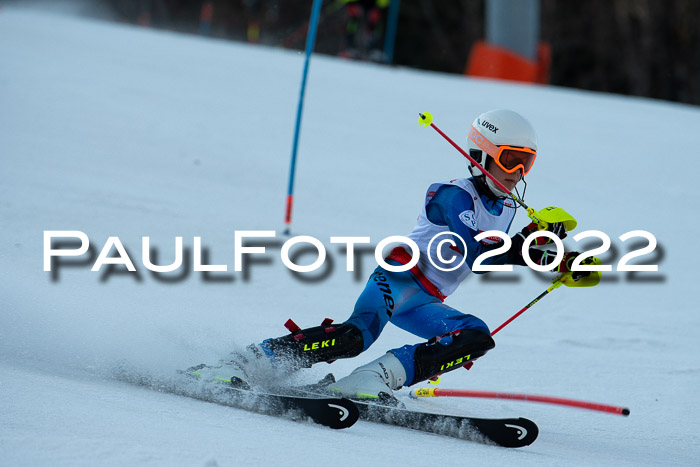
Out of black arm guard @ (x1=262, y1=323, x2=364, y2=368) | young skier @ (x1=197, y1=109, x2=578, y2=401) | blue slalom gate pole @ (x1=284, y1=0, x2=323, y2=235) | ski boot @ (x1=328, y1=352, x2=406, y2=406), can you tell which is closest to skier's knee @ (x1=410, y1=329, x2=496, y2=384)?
young skier @ (x1=197, y1=109, x2=578, y2=401)

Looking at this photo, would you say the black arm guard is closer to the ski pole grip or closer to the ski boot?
the ski boot

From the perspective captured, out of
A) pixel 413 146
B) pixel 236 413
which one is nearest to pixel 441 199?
pixel 236 413

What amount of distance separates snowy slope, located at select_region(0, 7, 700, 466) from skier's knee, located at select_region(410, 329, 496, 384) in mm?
339

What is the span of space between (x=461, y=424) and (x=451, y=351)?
1.01 ft

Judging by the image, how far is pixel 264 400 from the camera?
11.9 feet

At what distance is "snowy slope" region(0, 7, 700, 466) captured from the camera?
3361mm

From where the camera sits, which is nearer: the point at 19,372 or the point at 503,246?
the point at 19,372

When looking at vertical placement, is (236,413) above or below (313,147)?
below

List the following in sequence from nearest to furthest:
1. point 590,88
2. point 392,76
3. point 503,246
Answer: point 503,246 → point 392,76 → point 590,88

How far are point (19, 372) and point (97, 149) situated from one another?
549 cm

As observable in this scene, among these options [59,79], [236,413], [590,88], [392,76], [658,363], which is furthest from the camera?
[590,88]

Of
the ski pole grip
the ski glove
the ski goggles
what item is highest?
the ski goggles

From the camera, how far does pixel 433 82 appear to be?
44.2 feet

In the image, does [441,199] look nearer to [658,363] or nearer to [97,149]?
[658,363]
